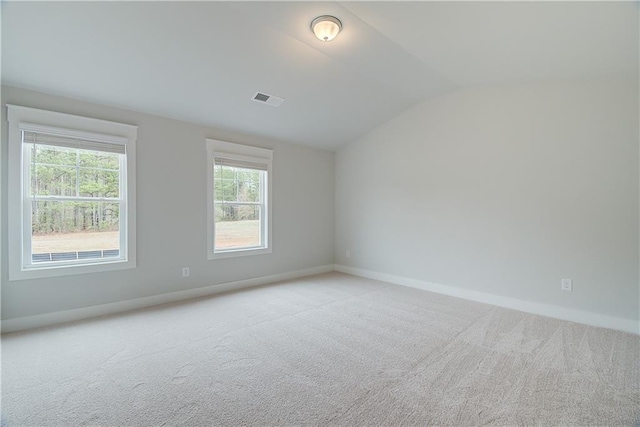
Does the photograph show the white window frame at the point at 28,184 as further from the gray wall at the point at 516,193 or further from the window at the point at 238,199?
the gray wall at the point at 516,193

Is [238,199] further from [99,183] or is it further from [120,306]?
[120,306]

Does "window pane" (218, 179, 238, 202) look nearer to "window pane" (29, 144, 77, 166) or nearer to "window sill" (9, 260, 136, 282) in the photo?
"window sill" (9, 260, 136, 282)

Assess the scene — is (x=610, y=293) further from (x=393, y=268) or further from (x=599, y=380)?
(x=393, y=268)

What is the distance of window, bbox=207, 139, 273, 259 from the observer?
4.16 metres

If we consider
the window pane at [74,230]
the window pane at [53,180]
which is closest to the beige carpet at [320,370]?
the window pane at [74,230]

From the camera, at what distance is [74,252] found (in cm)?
321

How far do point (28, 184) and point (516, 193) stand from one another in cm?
529

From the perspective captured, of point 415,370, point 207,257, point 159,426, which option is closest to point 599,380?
point 415,370

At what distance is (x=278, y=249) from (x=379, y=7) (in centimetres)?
357

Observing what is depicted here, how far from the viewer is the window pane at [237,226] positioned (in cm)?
430

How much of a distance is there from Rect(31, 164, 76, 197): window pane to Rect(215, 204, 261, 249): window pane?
1.62m

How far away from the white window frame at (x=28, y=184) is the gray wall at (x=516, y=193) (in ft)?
11.4

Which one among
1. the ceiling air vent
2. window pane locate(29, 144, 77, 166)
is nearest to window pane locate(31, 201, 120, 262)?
window pane locate(29, 144, 77, 166)

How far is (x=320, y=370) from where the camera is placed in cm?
221
